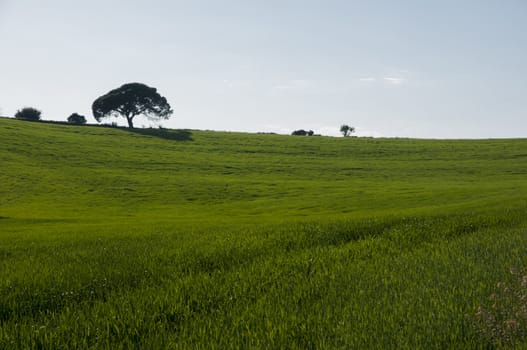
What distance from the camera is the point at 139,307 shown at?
655 centimetres

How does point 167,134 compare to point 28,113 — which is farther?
point 28,113

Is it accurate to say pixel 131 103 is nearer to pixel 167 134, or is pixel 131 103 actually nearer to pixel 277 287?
pixel 167 134

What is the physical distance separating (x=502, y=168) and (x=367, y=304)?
56.7m

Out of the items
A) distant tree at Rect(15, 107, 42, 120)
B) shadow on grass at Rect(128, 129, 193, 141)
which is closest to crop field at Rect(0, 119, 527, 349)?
shadow on grass at Rect(128, 129, 193, 141)

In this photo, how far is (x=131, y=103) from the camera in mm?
101312

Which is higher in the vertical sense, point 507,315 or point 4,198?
point 507,315

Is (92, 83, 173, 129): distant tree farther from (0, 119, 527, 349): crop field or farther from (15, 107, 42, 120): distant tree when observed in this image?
(0, 119, 527, 349): crop field

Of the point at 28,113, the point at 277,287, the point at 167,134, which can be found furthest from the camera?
the point at 28,113

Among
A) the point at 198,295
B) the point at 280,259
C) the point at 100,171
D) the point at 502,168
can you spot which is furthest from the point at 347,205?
the point at 502,168

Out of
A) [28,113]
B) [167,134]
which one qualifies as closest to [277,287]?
[167,134]

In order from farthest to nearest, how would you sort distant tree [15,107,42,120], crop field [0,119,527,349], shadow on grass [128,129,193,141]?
distant tree [15,107,42,120] → shadow on grass [128,129,193,141] → crop field [0,119,527,349]

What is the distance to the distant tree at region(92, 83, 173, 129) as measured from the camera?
100 metres

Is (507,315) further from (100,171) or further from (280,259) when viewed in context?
(100,171)

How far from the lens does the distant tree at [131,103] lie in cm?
10006
